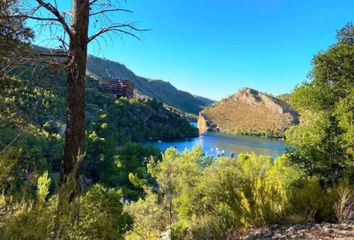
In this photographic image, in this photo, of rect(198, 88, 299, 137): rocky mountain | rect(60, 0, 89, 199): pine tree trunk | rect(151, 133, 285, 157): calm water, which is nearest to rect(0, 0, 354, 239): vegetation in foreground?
rect(60, 0, 89, 199): pine tree trunk

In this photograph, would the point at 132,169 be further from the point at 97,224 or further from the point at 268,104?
the point at 268,104

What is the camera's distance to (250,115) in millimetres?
154750

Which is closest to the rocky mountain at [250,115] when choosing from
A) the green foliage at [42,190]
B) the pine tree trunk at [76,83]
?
the green foliage at [42,190]

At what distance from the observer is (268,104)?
149 m

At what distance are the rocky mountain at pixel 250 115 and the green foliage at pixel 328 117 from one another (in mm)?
122315

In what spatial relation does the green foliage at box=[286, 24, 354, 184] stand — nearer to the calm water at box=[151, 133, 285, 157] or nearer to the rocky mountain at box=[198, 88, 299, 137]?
the calm water at box=[151, 133, 285, 157]

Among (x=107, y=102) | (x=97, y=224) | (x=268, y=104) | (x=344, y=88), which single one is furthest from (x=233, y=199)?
(x=268, y=104)

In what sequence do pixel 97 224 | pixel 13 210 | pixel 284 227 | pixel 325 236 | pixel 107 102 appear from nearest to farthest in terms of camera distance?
pixel 13 210
pixel 97 224
pixel 325 236
pixel 284 227
pixel 107 102

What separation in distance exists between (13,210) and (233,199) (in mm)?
3194

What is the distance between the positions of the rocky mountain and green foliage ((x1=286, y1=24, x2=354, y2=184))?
122315mm

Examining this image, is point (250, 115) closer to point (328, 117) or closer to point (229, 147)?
point (229, 147)

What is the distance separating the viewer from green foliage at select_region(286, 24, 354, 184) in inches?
306

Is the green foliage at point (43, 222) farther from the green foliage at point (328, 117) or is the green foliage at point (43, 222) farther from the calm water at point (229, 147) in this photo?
the calm water at point (229, 147)

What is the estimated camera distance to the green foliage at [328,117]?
777cm
